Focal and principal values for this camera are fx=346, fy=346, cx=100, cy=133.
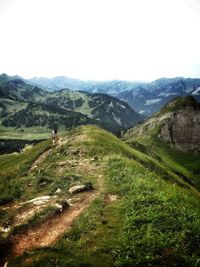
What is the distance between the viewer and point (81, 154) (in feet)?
137

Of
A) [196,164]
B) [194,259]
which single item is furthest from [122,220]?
[196,164]

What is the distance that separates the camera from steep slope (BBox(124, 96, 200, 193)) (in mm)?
146125

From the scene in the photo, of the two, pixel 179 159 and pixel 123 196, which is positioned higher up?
pixel 123 196

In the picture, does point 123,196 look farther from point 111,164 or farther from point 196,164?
point 196,164

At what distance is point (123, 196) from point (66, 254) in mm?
9303

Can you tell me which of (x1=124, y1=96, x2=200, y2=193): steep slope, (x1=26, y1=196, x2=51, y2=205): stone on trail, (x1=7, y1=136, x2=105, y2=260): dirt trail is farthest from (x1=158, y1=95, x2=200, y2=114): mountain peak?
(x1=7, y1=136, x2=105, y2=260): dirt trail

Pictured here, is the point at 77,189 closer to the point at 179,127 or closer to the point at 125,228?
the point at 125,228

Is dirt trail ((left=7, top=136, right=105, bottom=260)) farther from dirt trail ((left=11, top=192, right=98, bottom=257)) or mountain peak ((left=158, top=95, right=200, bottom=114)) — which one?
mountain peak ((left=158, top=95, right=200, bottom=114))

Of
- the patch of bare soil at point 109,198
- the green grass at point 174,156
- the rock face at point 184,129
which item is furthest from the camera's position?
the rock face at point 184,129

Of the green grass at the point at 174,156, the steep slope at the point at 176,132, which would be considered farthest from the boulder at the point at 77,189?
the steep slope at the point at 176,132

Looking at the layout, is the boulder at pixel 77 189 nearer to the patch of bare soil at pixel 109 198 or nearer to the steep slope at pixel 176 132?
the patch of bare soil at pixel 109 198

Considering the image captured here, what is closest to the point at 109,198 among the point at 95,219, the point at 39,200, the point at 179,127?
the point at 95,219

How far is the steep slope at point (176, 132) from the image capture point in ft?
479

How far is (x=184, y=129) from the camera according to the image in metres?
161
